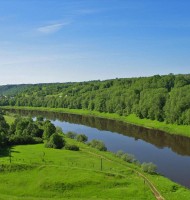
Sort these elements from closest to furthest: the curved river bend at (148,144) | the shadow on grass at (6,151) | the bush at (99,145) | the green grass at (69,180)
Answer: the green grass at (69,180)
the shadow on grass at (6,151)
the curved river bend at (148,144)
the bush at (99,145)

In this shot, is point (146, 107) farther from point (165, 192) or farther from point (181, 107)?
point (165, 192)

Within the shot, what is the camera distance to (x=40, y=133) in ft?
343

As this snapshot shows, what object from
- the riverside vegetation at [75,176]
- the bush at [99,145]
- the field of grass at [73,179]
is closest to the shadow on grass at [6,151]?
the riverside vegetation at [75,176]

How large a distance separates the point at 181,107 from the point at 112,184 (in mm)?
82394

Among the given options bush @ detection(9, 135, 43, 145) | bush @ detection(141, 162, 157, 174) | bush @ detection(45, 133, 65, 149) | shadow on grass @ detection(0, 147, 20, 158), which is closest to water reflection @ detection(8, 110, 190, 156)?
bush @ detection(141, 162, 157, 174)

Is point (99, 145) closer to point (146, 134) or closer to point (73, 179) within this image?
point (73, 179)

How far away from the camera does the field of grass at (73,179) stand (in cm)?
5584

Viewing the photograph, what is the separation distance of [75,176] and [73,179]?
1510mm

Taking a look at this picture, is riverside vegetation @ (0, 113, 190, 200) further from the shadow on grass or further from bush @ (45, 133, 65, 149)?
bush @ (45, 133, 65, 149)

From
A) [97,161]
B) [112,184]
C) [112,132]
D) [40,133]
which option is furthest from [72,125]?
[112,184]

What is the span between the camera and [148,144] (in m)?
109

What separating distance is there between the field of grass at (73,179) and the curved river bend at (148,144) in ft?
33.7

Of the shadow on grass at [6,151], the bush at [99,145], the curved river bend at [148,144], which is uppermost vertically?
the shadow on grass at [6,151]

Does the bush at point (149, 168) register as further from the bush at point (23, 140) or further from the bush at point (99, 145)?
the bush at point (23, 140)
